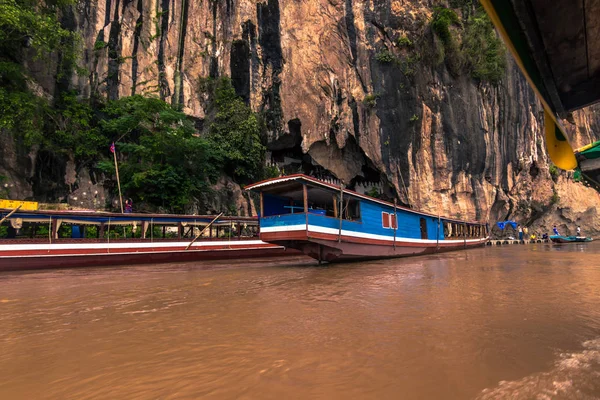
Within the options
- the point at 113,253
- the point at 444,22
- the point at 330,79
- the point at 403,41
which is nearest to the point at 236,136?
the point at 330,79

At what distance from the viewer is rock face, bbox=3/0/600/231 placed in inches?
835

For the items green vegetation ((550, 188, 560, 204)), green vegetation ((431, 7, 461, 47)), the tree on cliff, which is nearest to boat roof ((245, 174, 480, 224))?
the tree on cliff

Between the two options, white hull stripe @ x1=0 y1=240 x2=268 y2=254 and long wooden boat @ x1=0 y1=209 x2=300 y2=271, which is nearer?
white hull stripe @ x1=0 y1=240 x2=268 y2=254

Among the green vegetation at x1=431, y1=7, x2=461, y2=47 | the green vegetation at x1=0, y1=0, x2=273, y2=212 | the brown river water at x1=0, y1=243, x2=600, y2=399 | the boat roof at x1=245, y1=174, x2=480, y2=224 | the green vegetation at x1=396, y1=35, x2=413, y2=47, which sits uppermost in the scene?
the green vegetation at x1=431, y1=7, x2=461, y2=47

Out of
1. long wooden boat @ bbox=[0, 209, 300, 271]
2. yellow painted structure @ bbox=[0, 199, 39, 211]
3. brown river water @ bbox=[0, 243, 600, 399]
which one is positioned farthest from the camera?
long wooden boat @ bbox=[0, 209, 300, 271]

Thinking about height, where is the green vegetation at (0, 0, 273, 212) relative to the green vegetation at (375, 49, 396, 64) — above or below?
below

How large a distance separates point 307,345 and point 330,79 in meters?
22.1

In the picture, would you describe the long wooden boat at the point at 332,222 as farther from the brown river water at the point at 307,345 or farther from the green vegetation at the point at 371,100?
the green vegetation at the point at 371,100

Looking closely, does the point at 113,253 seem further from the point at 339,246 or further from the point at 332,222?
the point at 339,246

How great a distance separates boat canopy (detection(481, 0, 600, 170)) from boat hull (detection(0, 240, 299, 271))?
12036mm

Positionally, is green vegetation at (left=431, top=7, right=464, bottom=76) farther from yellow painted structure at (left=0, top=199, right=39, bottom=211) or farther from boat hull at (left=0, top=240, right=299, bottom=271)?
yellow painted structure at (left=0, top=199, right=39, bottom=211)

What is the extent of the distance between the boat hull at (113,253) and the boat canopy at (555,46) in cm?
1204

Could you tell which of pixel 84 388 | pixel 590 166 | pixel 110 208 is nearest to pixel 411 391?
pixel 84 388

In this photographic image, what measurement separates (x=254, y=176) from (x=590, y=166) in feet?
61.7
